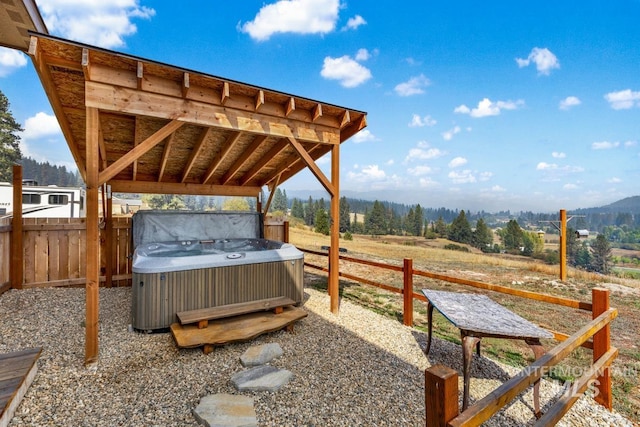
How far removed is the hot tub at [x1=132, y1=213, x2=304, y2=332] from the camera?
3.54m

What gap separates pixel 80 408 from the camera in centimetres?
222

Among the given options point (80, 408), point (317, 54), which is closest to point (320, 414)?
point (80, 408)

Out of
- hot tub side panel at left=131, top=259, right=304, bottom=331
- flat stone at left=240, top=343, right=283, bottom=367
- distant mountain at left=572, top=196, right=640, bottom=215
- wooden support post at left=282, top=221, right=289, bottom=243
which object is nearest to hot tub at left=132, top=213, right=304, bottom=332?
hot tub side panel at left=131, top=259, right=304, bottom=331

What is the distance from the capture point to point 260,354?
3.08m

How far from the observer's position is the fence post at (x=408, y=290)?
4.09 m

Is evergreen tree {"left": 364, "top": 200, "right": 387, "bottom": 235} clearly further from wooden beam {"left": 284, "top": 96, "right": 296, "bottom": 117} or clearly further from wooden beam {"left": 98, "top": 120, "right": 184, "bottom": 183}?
wooden beam {"left": 98, "top": 120, "right": 184, "bottom": 183}

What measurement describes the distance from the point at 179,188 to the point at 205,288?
152 inches

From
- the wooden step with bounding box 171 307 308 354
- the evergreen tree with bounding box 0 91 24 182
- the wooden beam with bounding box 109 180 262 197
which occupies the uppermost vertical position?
the evergreen tree with bounding box 0 91 24 182

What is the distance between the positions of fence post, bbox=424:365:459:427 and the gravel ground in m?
1.46

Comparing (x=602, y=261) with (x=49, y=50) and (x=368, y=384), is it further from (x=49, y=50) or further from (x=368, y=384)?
(x=49, y=50)

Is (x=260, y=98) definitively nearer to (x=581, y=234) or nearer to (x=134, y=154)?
(x=134, y=154)

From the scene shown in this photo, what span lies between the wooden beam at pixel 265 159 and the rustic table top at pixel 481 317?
3.23 metres

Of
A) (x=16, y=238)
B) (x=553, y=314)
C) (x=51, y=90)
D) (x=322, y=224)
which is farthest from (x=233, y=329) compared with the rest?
(x=322, y=224)

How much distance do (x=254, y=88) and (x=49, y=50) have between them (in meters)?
1.96
